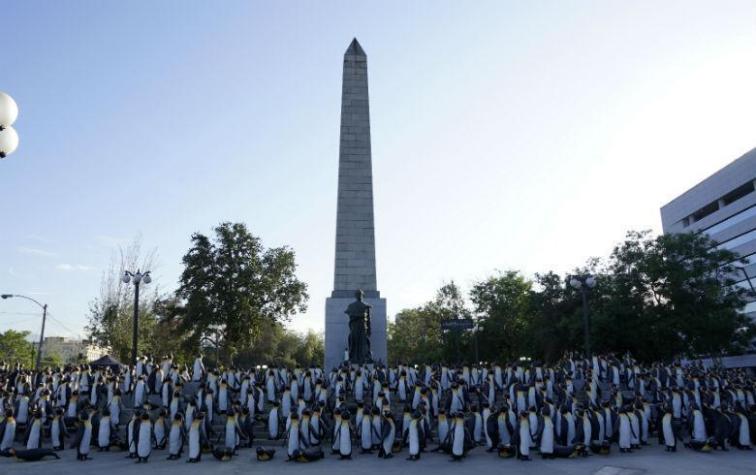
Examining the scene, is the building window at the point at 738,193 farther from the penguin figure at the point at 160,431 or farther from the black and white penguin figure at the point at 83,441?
the black and white penguin figure at the point at 83,441

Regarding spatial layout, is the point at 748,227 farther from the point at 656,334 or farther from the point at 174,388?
the point at 174,388

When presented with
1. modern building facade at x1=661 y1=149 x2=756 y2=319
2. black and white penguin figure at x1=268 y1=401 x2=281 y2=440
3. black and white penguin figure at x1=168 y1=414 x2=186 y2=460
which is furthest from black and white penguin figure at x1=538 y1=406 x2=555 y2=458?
modern building facade at x1=661 y1=149 x2=756 y2=319

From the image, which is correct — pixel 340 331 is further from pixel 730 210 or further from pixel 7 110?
pixel 730 210

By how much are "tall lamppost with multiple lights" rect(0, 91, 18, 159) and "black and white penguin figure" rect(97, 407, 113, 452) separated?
30.2 ft

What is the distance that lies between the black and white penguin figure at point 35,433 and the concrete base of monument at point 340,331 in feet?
35.5

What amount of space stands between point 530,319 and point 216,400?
25.7m

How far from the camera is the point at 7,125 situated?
721 centimetres

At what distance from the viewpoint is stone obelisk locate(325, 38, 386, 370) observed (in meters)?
23.2

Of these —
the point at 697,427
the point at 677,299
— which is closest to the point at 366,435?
the point at 697,427

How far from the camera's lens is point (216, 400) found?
1728 centimetres

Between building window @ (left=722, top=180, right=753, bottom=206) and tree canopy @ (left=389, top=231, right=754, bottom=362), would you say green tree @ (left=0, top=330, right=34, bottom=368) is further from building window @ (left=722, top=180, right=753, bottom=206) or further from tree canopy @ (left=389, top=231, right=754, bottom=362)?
building window @ (left=722, top=180, right=753, bottom=206)

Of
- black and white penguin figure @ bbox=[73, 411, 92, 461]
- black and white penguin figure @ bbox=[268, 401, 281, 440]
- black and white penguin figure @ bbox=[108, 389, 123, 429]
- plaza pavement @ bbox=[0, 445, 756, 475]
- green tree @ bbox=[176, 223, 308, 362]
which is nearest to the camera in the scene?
plaza pavement @ bbox=[0, 445, 756, 475]

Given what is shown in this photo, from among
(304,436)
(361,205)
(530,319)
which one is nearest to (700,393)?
(304,436)

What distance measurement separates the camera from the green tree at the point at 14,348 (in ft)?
207
